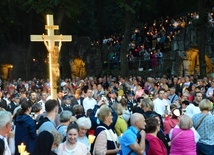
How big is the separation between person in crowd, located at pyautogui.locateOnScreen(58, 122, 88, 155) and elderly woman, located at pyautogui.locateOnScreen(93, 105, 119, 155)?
77 centimetres

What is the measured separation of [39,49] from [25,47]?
2612 mm

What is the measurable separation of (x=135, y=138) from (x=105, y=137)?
701mm

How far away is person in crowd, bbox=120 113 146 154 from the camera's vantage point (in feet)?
22.6

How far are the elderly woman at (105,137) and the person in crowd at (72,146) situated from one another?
0.77 m

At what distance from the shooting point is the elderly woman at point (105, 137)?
24.2ft

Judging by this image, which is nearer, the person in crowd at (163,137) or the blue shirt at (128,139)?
the blue shirt at (128,139)

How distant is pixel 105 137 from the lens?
24.5 feet

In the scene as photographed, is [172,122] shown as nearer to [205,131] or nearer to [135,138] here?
[205,131]

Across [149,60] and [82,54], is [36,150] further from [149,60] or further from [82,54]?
[82,54]

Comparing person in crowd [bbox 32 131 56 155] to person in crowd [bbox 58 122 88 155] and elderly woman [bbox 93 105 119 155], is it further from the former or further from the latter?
elderly woman [bbox 93 105 119 155]

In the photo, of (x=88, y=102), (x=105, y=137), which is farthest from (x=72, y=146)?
(x=88, y=102)

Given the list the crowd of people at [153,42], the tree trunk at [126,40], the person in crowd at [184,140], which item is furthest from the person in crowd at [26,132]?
the crowd of people at [153,42]

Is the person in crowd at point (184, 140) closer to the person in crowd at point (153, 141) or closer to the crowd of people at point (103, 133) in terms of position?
the crowd of people at point (103, 133)

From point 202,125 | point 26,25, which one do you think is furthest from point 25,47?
point 202,125
